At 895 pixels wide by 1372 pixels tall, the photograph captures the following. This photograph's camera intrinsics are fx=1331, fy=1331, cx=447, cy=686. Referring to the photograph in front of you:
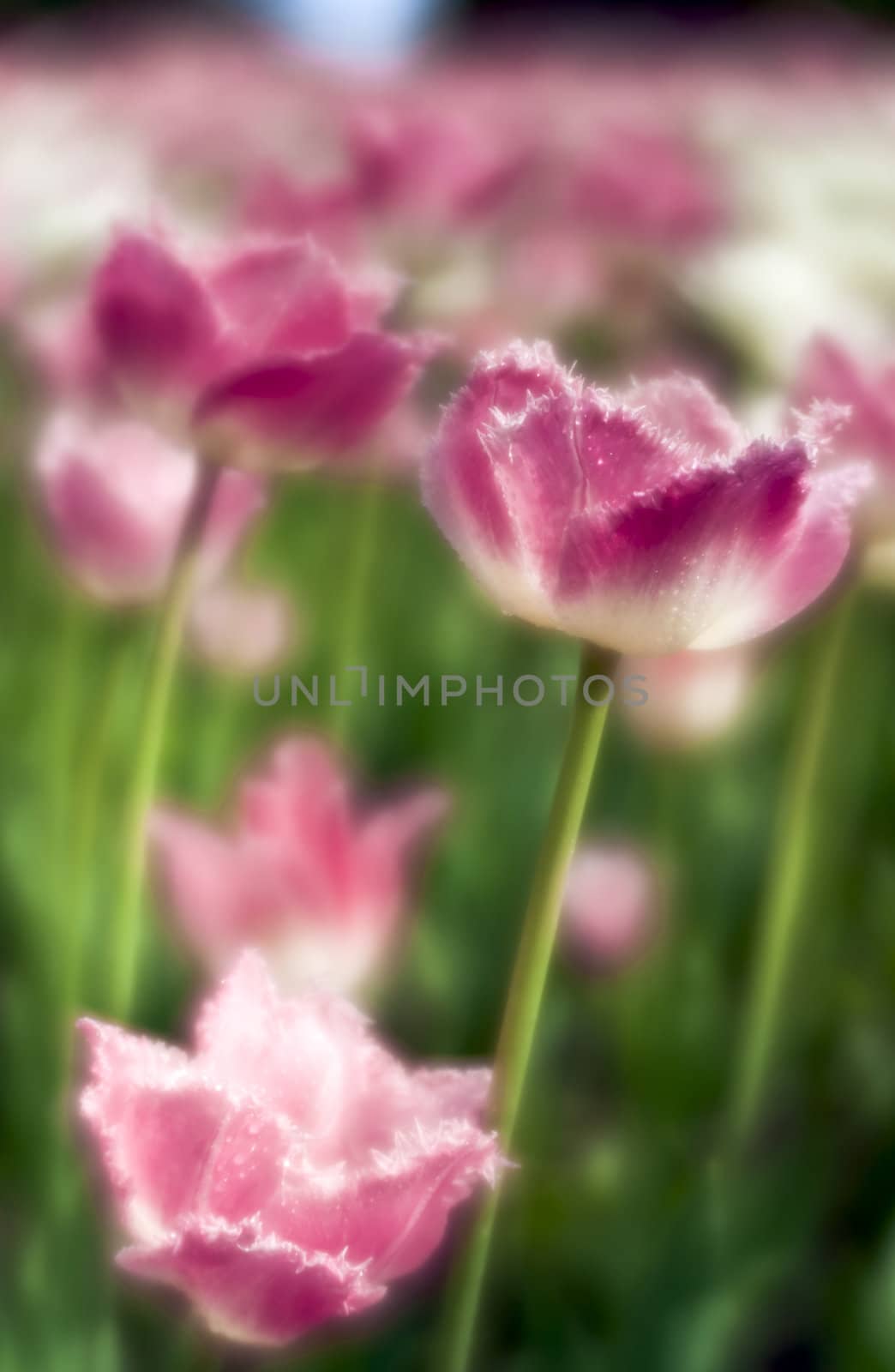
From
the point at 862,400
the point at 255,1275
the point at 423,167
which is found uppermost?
the point at 423,167

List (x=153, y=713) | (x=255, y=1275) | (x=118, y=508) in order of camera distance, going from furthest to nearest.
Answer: (x=118, y=508)
(x=153, y=713)
(x=255, y=1275)

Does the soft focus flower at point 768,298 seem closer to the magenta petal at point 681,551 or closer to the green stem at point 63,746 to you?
the green stem at point 63,746

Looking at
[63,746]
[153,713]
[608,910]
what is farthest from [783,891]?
[63,746]

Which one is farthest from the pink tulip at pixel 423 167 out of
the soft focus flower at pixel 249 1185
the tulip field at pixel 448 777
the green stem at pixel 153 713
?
the soft focus flower at pixel 249 1185

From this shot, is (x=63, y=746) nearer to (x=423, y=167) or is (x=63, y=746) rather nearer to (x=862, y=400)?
(x=423, y=167)

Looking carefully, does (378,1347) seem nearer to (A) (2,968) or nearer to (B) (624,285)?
(A) (2,968)

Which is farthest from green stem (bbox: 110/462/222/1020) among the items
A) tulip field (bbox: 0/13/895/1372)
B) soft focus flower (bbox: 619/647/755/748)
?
soft focus flower (bbox: 619/647/755/748)

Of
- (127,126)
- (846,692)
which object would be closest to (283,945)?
(846,692)

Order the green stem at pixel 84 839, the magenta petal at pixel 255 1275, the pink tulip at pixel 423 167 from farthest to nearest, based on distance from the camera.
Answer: the pink tulip at pixel 423 167
the green stem at pixel 84 839
the magenta petal at pixel 255 1275
